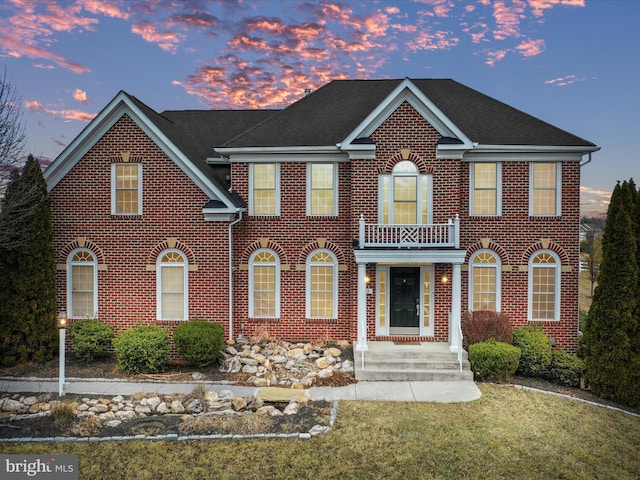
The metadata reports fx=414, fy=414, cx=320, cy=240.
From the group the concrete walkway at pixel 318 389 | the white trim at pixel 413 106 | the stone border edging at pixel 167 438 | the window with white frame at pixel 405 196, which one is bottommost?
the concrete walkway at pixel 318 389

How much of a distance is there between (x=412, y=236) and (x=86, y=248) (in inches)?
452

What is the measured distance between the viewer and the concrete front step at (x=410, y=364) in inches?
491

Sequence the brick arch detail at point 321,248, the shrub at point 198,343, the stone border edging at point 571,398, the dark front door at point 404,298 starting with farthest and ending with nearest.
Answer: the brick arch detail at point 321,248, the dark front door at point 404,298, the shrub at point 198,343, the stone border edging at point 571,398

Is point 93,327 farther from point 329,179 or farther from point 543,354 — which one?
point 543,354

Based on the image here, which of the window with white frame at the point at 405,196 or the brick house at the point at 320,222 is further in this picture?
the window with white frame at the point at 405,196

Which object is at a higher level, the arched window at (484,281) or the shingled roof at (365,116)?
the shingled roof at (365,116)

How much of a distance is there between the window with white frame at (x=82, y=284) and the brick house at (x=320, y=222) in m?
0.05

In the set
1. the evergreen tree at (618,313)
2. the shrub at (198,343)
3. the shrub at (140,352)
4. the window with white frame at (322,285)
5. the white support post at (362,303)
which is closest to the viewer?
the evergreen tree at (618,313)

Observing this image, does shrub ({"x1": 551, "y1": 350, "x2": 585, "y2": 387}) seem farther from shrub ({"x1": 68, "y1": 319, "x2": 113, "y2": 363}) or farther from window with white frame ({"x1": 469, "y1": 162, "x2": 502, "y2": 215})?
shrub ({"x1": 68, "y1": 319, "x2": 113, "y2": 363})

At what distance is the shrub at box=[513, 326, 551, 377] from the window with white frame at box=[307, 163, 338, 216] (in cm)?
772

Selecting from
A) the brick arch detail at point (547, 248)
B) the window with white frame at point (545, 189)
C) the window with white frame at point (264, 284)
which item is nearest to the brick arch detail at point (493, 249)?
the brick arch detail at point (547, 248)

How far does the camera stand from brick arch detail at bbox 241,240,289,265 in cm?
1540

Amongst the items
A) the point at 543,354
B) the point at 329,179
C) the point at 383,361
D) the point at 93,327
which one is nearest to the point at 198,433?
the point at 383,361

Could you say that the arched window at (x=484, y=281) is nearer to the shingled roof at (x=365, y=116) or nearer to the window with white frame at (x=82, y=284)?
the shingled roof at (x=365, y=116)
